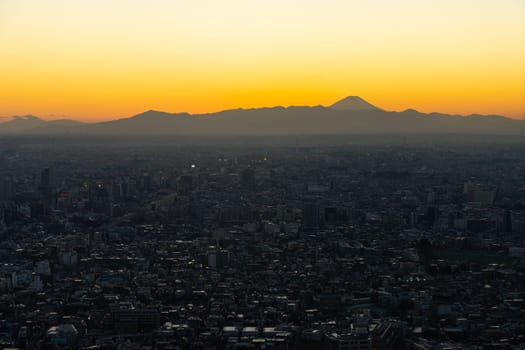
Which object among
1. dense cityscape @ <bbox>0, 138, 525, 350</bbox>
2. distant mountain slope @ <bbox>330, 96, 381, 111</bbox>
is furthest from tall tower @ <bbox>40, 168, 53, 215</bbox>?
distant mountain slope @ <bbox>330, 96, 381, 111</bbox>

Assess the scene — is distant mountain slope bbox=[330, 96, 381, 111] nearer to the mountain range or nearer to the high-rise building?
the mountain range

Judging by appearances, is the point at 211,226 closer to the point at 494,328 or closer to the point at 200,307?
the point at 200,307

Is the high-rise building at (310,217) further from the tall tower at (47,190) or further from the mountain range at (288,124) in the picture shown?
the mountain range at (288,124)

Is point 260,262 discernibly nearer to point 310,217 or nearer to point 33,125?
point 310,217

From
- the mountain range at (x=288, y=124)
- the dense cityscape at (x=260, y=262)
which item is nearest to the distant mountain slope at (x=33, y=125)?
the mountain range at (x=288, y=124)

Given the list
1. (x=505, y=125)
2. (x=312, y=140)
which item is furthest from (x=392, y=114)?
(x=312, y=140)
